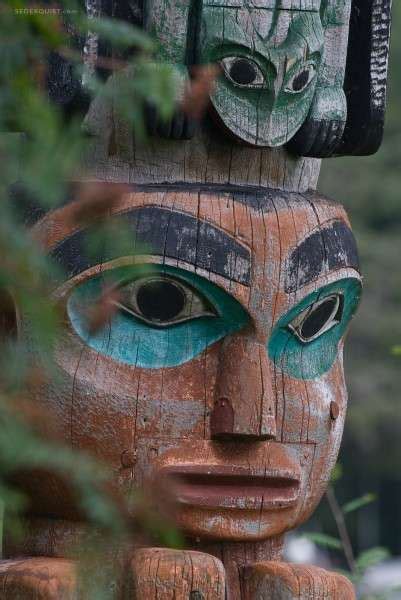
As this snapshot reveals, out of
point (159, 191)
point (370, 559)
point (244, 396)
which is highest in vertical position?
point (159, 191)

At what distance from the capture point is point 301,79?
3910mm

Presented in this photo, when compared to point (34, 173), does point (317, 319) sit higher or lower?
lower

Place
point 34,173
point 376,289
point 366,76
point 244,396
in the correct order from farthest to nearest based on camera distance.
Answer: point 376,289
point 366,76
point 244,396
point 34,173

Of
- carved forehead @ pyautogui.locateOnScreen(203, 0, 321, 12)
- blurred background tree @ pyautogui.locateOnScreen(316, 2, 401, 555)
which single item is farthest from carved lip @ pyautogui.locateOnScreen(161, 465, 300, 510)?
blurred background tree @ pyautogui.locateOnScreen(316, 2, 401, 555)

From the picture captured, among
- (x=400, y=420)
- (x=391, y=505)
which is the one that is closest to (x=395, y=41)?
(x=400, y=420)

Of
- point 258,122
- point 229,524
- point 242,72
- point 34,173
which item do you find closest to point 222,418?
point 229,524

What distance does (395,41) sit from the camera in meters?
25.2

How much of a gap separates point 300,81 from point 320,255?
0.54 metres

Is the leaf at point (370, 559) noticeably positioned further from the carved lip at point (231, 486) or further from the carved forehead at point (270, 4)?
the carved forehead at point (270, 4)

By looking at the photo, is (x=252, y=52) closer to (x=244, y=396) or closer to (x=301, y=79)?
(x=301, y=79)

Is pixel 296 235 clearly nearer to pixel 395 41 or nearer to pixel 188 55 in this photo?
pixel 188 55

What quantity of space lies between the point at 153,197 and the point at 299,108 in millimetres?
537

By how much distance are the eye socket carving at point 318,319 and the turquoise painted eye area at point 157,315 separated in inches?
8.5

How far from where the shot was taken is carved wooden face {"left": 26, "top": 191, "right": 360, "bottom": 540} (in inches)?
147
